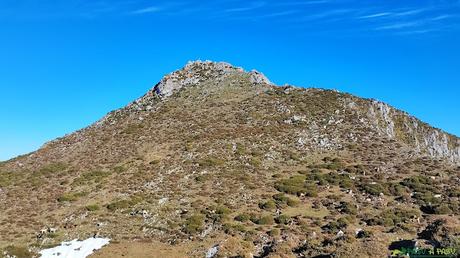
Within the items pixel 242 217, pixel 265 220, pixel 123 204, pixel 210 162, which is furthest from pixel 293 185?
pixel 123 204

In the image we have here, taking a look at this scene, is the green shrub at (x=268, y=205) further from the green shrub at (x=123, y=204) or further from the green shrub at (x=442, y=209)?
the green shrub at (x=442, y=209)

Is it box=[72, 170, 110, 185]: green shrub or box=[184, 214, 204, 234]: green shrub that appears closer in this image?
box=[184, 214, 204, 234]: green shrub

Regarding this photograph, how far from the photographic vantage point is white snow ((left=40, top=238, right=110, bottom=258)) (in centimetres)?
3856

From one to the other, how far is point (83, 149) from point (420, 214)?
181 feet

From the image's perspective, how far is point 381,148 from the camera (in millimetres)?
66750

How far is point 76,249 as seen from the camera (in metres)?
39.5

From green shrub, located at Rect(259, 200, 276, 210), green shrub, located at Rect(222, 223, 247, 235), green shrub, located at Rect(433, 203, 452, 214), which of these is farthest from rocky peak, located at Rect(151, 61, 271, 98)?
green shrub, located at Rect(433, 203, 452, 214)

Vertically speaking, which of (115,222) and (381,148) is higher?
(381,148)

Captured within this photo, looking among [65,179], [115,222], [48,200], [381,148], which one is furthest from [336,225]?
[65,179]

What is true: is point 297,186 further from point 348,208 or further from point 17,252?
point 17,252

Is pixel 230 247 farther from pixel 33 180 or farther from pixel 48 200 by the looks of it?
pixel 33 180

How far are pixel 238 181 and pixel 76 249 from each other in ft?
77.4

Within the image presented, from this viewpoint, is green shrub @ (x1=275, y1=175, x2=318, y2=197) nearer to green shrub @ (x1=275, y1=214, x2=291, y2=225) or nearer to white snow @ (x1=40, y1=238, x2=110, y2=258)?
green shrub @ (x1=275, y1=214, x2=291, y2=225)

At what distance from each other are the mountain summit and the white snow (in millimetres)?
1548
